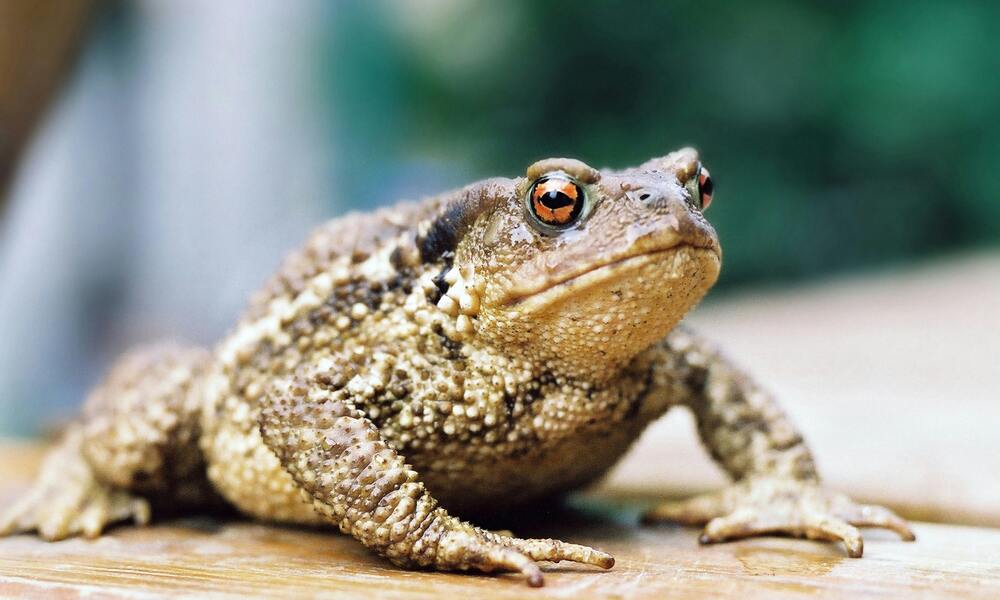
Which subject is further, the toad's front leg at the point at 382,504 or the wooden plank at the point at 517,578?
the toad's front leg at the point at 382,504

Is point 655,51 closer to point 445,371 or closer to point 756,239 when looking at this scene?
point 756,239

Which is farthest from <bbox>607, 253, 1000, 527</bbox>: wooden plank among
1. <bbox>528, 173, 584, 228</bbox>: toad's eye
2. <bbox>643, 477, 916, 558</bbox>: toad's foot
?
<bbox>528, 173, 584, 228</bbox>: toad's eye

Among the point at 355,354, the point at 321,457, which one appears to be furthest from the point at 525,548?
the point at 355,354

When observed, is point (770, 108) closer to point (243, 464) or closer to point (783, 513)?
point (783, 513)

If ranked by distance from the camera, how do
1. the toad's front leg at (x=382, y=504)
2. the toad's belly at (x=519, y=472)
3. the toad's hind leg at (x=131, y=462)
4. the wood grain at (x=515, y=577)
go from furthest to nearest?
the toad's hind leg at (x=131, y=462), the toad's belly at (x=519, y=472), the toad's front leg at (x=382, y=504), the wood grain at (x=515, y=577)

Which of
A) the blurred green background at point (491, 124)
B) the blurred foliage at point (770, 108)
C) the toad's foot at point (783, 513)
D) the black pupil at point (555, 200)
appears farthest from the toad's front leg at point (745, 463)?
the blurred foliage at point (770, 108)

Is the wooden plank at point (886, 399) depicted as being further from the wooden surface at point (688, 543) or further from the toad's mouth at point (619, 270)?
the toad's mouth at point (619, 270)

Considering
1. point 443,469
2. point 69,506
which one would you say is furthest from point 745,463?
point 69,506
